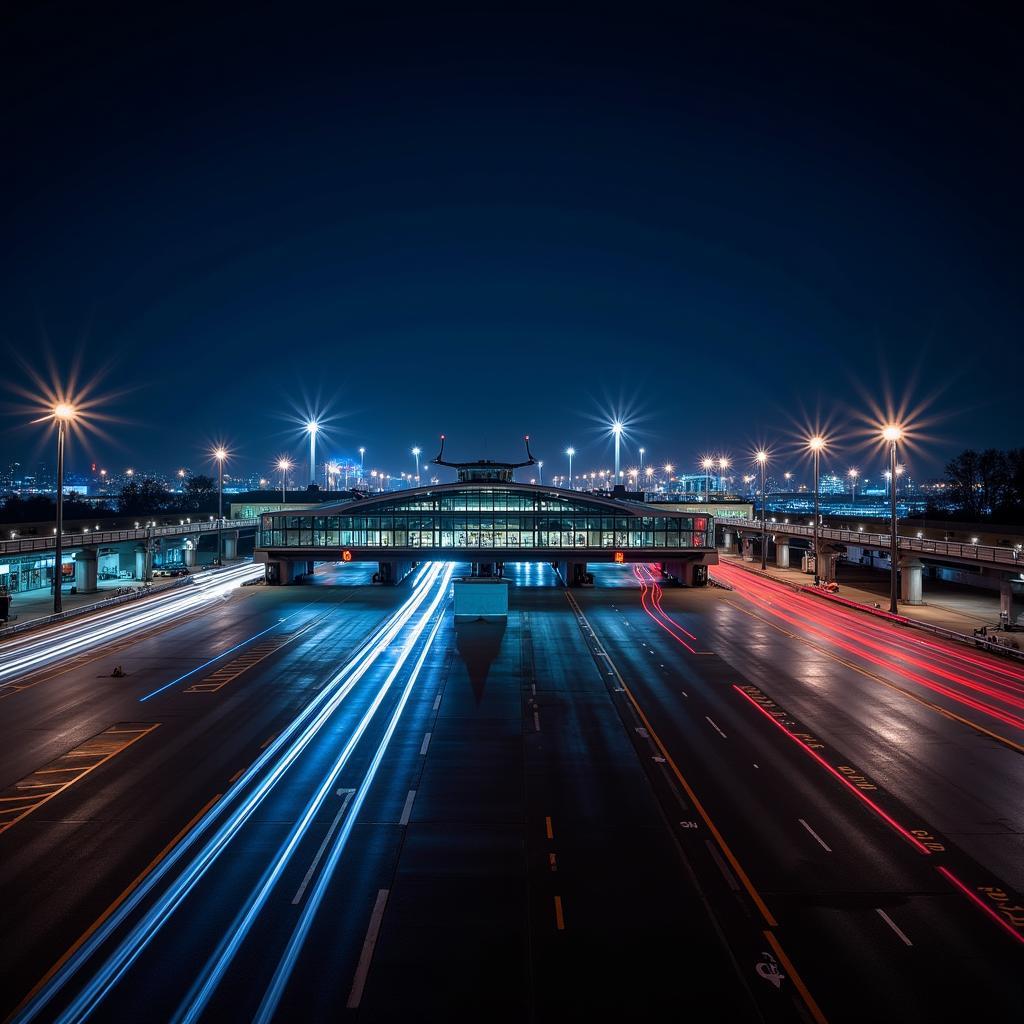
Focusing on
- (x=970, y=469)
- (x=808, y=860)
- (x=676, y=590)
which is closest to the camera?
(x=808, y=860)

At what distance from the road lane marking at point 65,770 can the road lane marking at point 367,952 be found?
36.9 ft

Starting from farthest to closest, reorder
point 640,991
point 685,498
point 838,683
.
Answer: point 685,498 → point 838,683 → point 640,991

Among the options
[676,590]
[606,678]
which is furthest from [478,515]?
[606,678]

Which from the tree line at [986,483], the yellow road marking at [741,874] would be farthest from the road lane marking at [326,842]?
the tree line at [986,483]

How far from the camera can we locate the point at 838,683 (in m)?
34.3

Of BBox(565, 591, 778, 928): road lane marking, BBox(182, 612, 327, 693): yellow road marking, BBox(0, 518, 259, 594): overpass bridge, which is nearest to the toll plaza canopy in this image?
BBox(0, 518, 259, 594): overpass bridge

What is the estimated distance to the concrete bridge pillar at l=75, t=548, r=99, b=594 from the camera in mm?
64562

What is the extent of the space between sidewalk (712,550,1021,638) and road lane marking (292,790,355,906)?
43338mm

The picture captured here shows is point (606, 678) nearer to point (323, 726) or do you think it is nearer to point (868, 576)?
point (323, 726)

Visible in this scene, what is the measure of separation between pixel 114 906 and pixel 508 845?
8.89 m

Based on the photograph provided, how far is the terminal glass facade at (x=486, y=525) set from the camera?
73688 mm

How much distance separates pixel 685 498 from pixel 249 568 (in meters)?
104

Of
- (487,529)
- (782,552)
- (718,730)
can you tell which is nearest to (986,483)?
(782,552)

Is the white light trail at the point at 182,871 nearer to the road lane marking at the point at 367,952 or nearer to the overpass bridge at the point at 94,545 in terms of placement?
the road lane marking at the point at 367,952
